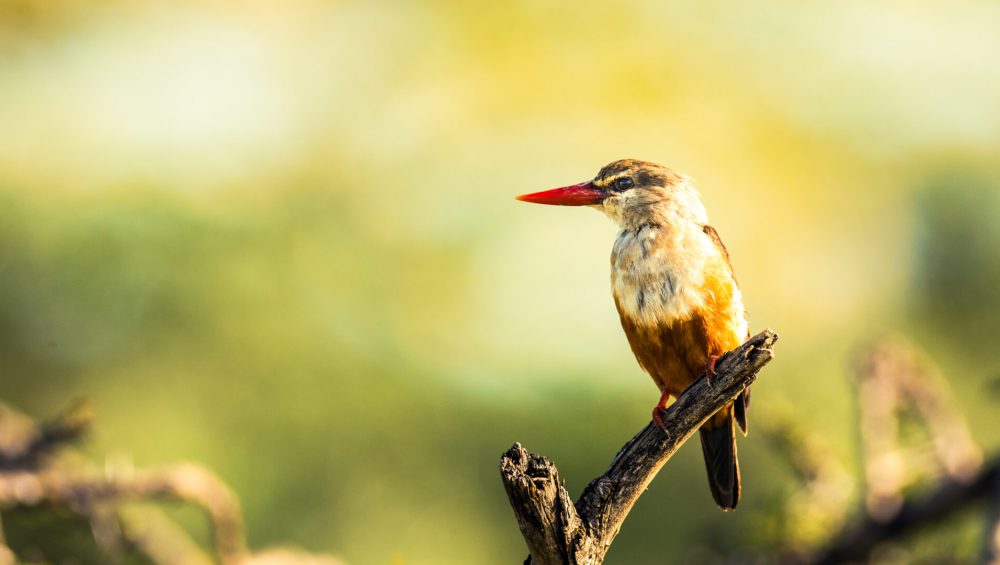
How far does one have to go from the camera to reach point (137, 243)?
8.24 meters

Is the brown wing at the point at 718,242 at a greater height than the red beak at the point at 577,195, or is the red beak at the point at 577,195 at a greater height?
the red beak at the point at 577,195

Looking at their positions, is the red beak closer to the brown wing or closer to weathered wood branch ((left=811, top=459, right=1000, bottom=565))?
the brown wing

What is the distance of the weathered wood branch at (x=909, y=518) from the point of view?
4.47m

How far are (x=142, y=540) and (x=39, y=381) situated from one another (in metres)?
3.12

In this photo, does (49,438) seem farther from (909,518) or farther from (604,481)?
(909,518)

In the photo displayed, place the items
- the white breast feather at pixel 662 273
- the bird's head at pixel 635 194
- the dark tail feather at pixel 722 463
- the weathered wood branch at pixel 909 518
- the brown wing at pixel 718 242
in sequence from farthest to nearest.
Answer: the weathered wood branch at pixel 909 518 < the dark tail feather at pixel 722 463 < the bird's head at pixel 635 194 < the brown wing at pixel 718 242 < the white breast feather at pixel 662 273

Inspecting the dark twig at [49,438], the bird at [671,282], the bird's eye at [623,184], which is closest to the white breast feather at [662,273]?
the bird at [671,282]

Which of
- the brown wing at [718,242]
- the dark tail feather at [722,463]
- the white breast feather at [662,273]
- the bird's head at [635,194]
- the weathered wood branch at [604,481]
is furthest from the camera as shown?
the dark tail feather at [722,463]

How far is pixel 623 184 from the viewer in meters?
3.70

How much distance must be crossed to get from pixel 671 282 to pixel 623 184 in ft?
1.80

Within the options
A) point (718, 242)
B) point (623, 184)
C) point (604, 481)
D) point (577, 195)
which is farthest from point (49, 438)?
point (718, 242)

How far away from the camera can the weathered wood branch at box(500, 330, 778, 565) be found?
7.57 feet

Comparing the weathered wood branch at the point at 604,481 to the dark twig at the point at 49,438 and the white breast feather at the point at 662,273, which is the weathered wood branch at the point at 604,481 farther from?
the dark twig at the point at 49,438

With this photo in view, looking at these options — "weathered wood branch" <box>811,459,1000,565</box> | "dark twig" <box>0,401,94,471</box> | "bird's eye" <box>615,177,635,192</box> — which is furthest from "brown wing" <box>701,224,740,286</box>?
"dark twig" <box>0,401,94,471</box>
